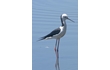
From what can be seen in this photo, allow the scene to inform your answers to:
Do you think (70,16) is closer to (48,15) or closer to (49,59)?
(48,15)

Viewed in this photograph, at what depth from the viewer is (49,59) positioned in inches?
136

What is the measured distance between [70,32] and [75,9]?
330 mm

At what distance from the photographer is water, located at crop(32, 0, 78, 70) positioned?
11.0ft

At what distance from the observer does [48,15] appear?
3426 millimetres

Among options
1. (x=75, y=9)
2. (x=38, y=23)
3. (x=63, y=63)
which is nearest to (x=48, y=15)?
(x=38, y=23)

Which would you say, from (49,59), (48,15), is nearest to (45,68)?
(49,59)

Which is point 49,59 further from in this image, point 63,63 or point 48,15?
point 48,15

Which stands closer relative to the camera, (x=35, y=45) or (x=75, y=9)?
(x=35, y=45)

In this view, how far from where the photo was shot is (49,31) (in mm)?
3426

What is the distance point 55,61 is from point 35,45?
355 millimetres

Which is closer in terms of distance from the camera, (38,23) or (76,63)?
(38,23)

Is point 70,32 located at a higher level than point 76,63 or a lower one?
higher

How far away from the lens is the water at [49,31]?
337 cm

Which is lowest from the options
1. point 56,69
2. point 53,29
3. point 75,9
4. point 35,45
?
point 56,69
